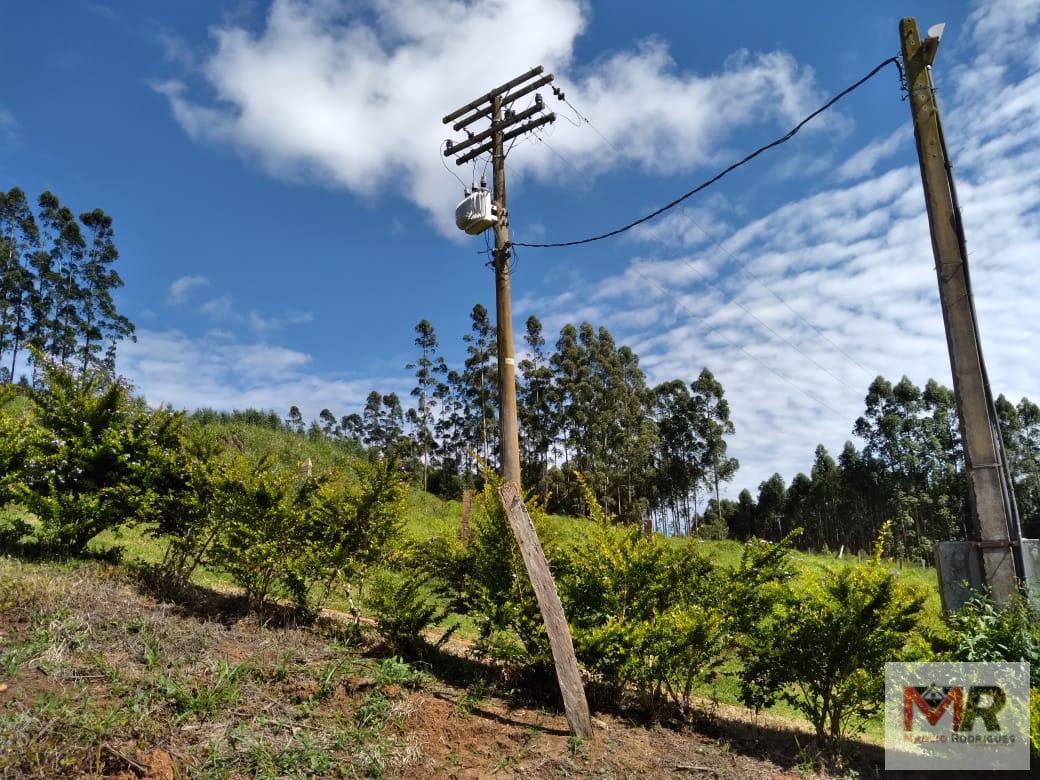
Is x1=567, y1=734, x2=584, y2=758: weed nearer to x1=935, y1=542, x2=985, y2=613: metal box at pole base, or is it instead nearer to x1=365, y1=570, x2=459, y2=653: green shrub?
x1=365, y1=570, x2=459, y2=653: green shrub

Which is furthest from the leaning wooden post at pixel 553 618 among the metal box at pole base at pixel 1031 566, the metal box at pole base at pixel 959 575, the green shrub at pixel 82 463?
the green shrub at pixel 82 463

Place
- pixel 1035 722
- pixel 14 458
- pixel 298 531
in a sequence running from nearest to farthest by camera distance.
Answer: pixel 1035 722 → pixel 298 531 → pixel 14 458

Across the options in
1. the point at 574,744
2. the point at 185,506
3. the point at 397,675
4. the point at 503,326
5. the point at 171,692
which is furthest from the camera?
the point at 503,326

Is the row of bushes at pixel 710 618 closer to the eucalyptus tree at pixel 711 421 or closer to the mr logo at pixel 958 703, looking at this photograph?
the mr logo at pixel 958 703

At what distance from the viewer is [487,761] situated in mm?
4152

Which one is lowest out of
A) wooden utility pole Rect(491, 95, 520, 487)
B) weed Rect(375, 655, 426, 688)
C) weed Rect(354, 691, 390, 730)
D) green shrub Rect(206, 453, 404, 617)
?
weed Rect(354, 691, 390, 730)

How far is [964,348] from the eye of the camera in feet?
16.7

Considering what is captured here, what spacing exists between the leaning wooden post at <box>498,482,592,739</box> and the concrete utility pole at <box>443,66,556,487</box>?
2.29 m

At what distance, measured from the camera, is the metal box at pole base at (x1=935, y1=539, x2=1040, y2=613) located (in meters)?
4.66

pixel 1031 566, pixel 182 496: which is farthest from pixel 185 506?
pixel 1031 566

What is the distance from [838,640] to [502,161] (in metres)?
6.83

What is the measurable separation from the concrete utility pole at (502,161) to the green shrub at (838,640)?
11.1ft

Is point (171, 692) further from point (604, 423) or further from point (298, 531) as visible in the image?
point (604, 423)

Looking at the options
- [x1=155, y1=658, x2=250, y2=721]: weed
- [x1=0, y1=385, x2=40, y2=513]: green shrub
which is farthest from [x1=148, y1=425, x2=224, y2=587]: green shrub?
[x1=155, y1=658, x2=250, y2=721]: weed
